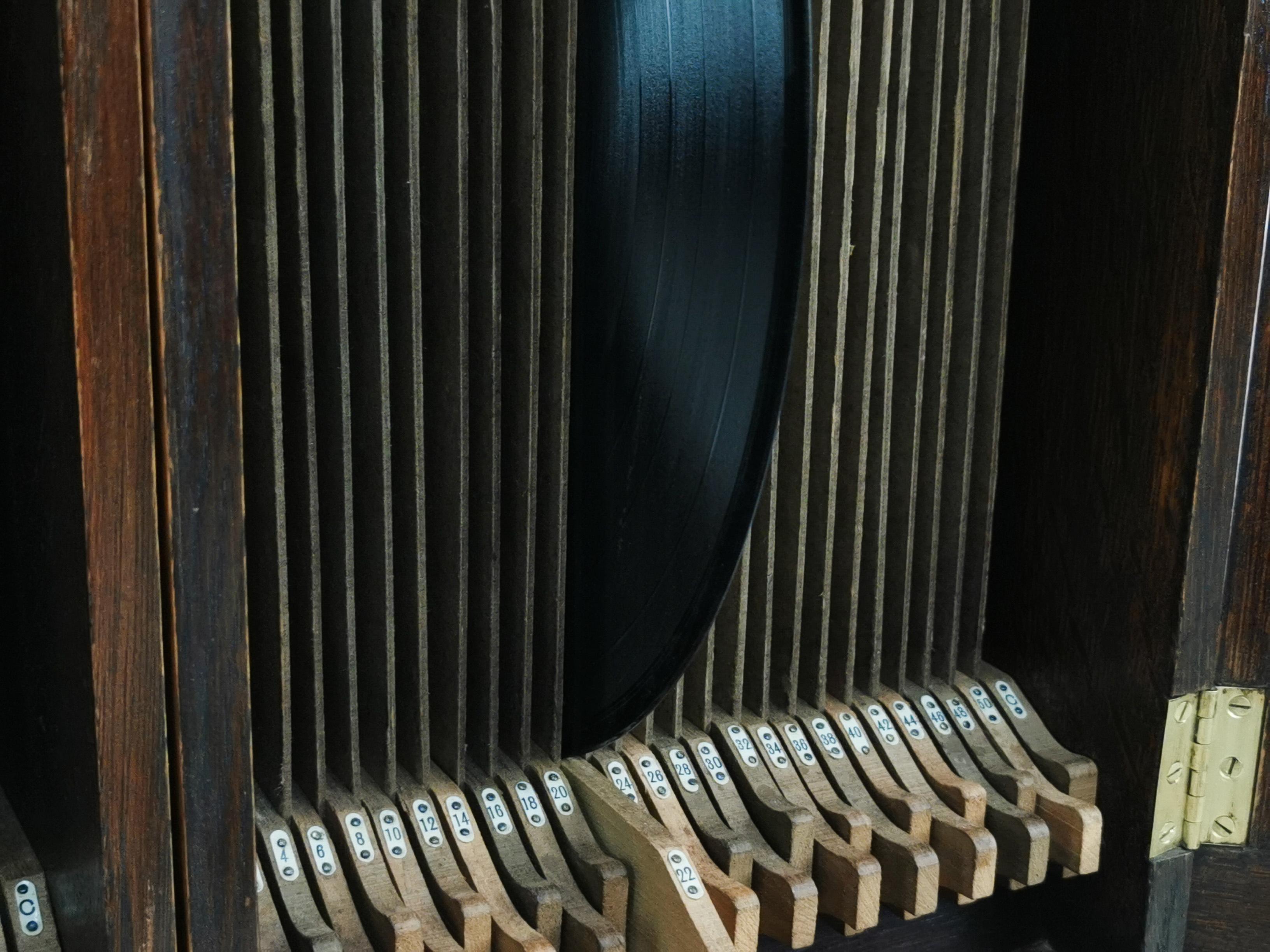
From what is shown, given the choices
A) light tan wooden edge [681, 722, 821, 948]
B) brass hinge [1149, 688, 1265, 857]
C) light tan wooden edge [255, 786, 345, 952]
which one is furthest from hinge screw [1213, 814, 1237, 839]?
light tan wooden edge [255, 786, 345, 952]

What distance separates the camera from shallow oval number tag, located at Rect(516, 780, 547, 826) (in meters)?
1.35

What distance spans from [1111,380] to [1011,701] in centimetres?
38

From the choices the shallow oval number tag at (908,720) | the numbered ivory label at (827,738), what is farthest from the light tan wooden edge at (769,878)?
the shallow oval number tag at (908,720)

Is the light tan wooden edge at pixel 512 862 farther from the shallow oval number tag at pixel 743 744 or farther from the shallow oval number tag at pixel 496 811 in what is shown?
the shallow oval number tag at pixel 743 744

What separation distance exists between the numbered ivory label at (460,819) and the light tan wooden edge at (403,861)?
0.04 m

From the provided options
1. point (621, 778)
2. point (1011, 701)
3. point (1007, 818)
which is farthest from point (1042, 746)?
point (621, 778)

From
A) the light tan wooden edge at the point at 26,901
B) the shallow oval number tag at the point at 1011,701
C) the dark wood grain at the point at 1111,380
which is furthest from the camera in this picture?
the shallow oval number tag at the point at 1011,701

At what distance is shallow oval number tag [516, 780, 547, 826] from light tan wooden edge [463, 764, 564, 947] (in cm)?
1

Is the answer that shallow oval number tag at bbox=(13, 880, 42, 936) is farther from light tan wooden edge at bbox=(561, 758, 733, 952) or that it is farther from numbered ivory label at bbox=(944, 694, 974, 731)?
numbered ivory label at bbox=(944, 694, 974, 731)

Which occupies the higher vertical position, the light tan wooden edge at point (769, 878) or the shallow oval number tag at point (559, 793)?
the shallow oval number tag at point (559, 793)

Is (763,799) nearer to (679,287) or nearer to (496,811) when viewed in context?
(496,811)

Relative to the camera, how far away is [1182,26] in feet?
4.67

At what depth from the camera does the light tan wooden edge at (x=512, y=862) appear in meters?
1.26

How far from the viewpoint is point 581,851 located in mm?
1332
